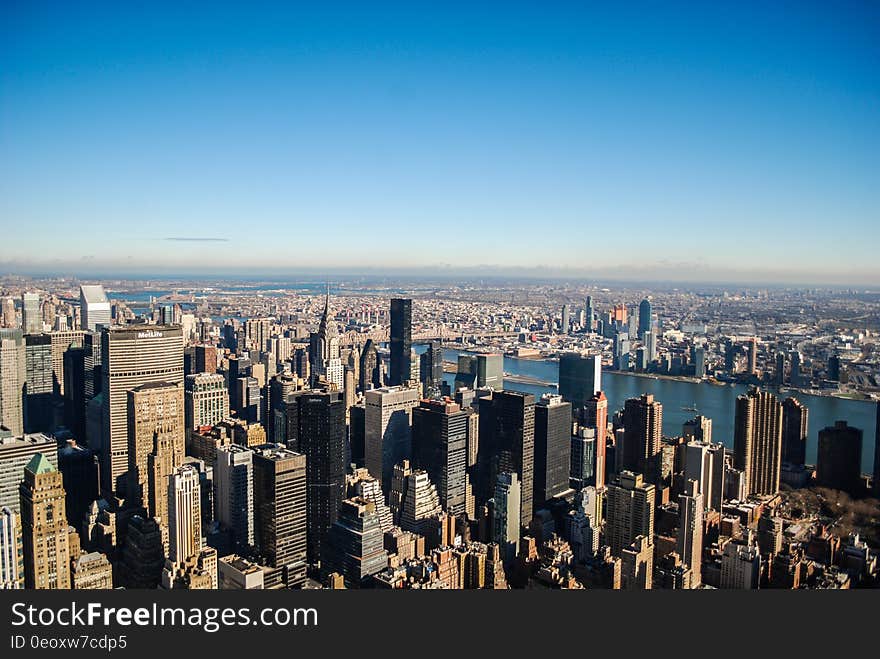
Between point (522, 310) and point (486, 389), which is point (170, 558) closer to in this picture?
point (486, 389)

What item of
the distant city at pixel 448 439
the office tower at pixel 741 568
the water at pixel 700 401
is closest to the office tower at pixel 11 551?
the distant city at pixel 448 439

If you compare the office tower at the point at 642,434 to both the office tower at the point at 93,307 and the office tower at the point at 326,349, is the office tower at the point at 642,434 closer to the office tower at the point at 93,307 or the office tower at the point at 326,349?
the office tower at the point at 326,349

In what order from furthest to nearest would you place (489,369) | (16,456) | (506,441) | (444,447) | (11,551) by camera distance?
1. (489,369)
2. (506,441)
3. (444,447)
4. (16,456)
5. (11,551)

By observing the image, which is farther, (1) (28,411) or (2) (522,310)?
(2) (522,310)

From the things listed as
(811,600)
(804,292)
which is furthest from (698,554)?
(811,600)

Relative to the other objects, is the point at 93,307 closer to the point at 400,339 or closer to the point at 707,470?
the point at 400,339

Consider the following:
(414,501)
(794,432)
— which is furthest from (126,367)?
(794,432)

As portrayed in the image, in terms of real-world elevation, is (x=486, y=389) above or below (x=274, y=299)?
below
